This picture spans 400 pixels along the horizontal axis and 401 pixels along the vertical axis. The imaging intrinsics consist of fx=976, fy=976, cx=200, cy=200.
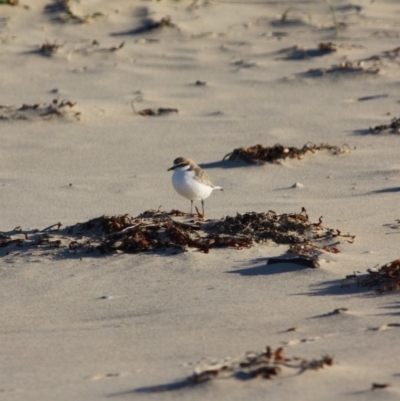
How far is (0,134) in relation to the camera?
27.7 feet

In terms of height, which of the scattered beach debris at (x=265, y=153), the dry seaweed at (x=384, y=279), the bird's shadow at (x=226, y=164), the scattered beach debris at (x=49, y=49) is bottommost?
the dry seaweed at (x=384, y=279)

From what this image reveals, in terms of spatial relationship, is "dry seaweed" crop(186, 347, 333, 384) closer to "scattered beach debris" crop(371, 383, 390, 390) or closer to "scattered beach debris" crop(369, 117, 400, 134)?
"scattered beach debris" crop(371, 383, 390, 390)

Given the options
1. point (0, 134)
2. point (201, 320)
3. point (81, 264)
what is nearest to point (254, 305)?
point (201, 320)

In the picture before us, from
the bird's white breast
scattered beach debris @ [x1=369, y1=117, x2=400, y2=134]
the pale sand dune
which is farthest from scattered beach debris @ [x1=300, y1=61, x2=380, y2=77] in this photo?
the bird's white breast

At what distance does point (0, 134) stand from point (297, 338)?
192 inches

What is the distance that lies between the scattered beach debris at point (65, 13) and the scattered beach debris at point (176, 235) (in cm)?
565

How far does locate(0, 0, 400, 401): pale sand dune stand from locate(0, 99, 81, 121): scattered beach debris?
34mm

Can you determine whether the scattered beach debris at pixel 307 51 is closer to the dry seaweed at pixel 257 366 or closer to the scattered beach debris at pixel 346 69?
the scattered beach debris at pixel 346 69

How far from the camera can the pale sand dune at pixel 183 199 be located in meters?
4.09

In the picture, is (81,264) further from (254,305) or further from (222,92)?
(222,92)

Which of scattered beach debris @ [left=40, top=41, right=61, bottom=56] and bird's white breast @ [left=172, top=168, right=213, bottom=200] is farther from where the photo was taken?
scattered beach debris @ [left=40, top=41, right=61, bottom=56]

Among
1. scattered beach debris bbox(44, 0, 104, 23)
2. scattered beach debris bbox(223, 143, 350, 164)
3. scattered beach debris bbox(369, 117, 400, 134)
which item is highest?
scattered beach debris bbox(44, 0, 104, 23)

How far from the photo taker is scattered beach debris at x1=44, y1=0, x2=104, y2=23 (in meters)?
11.1

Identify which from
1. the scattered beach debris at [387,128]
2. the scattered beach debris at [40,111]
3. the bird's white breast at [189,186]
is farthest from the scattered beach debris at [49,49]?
the bird's white breast at [189,186]
